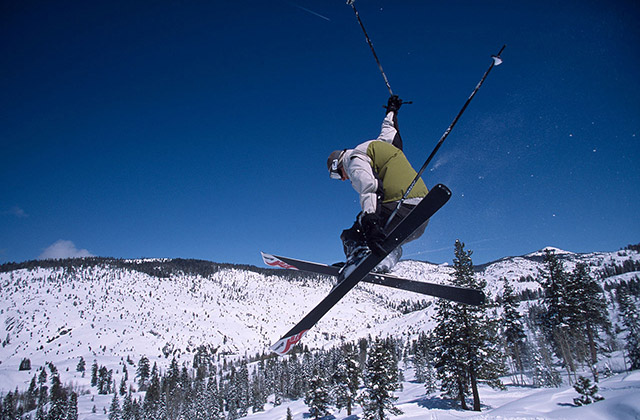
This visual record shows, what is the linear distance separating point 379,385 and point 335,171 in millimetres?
25954

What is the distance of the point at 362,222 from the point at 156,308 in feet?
696

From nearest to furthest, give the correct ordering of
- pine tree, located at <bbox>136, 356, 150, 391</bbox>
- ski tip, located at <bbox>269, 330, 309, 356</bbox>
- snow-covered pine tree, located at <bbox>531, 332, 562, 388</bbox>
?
ski tip, located at <bbox>269, 330, 309, 356</bbox> < snow-covered pine tree, located at <bbox>531, 332, 562, 388</bbox> < pine tree, located at <bbox>136, 356, 150, 391</bbox>

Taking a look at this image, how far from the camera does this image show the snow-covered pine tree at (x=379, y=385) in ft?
78.8

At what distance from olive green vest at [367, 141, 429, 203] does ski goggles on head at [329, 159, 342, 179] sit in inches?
16.7

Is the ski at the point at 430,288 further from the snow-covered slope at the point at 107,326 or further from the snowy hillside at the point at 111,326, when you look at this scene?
the snow-covered slope at the point at 107,326

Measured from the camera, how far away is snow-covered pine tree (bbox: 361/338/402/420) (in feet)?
78.8

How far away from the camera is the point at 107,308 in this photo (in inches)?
6663

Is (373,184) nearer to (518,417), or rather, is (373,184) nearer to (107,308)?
(518,417)

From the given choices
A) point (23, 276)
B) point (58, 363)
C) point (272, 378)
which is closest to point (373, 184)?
point (272, 378)

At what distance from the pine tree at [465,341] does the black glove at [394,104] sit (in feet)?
56.5

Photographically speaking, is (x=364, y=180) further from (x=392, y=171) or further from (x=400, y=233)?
(x=400, y=233)

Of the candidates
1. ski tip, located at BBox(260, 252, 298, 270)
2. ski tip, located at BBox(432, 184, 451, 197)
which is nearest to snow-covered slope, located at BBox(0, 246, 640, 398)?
ski tip, located at BBox(260, 252, 298, 270)

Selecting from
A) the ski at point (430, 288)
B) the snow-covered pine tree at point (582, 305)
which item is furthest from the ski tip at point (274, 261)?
the snow-covered pine tree at point (582, 305)

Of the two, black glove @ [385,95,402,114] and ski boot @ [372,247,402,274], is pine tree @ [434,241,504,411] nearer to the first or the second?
ski boot @ [372,247,402,274]
